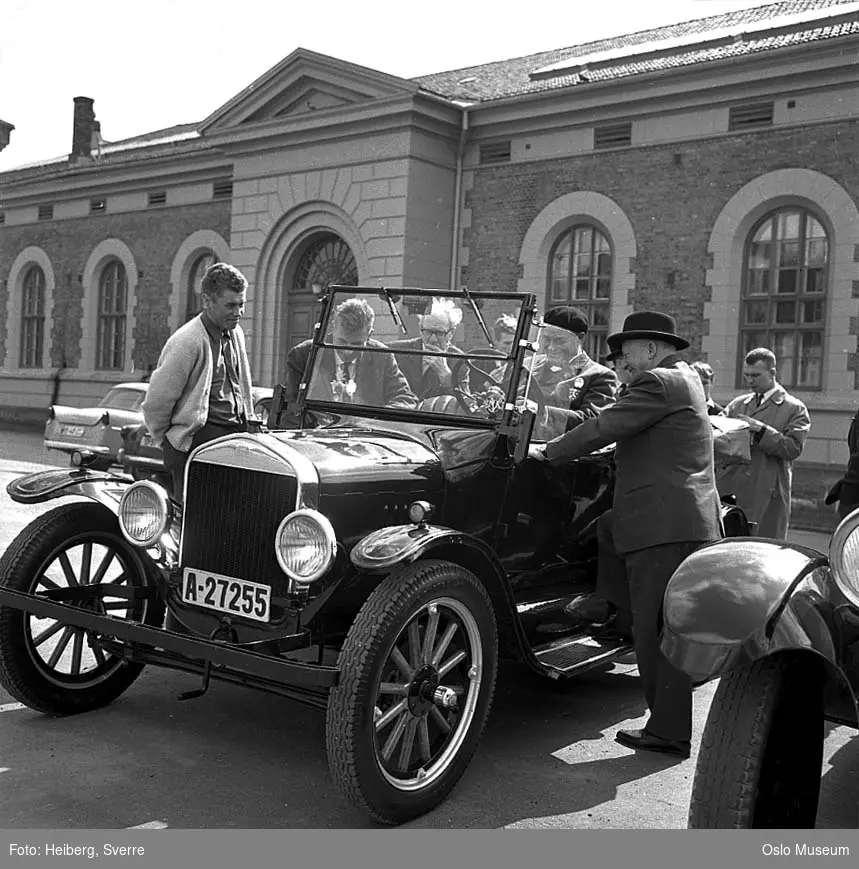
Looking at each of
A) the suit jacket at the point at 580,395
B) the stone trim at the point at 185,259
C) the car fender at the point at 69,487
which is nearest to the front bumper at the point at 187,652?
the car fender at the point at 69,487

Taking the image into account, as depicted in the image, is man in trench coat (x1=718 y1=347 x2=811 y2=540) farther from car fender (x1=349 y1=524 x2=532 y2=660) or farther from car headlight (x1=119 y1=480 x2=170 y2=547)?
car headlight (x1=119 y1=480 x2=170 y2=547)

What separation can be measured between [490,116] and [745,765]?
1470 centimetres

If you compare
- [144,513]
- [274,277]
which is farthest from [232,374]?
[274,277]

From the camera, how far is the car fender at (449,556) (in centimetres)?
347

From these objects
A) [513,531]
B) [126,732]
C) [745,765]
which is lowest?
[126,732]

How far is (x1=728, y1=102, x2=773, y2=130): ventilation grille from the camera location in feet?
44.7

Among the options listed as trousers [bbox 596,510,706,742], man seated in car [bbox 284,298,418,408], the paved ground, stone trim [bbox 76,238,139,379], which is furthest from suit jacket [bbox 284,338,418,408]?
stone trim [bbox 76,238,139,379]

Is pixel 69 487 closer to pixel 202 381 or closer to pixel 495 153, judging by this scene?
pixel 202 381

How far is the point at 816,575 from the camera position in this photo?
2799mm

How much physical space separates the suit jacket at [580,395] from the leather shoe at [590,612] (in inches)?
32.1

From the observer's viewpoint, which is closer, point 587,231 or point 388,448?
point 388,448
